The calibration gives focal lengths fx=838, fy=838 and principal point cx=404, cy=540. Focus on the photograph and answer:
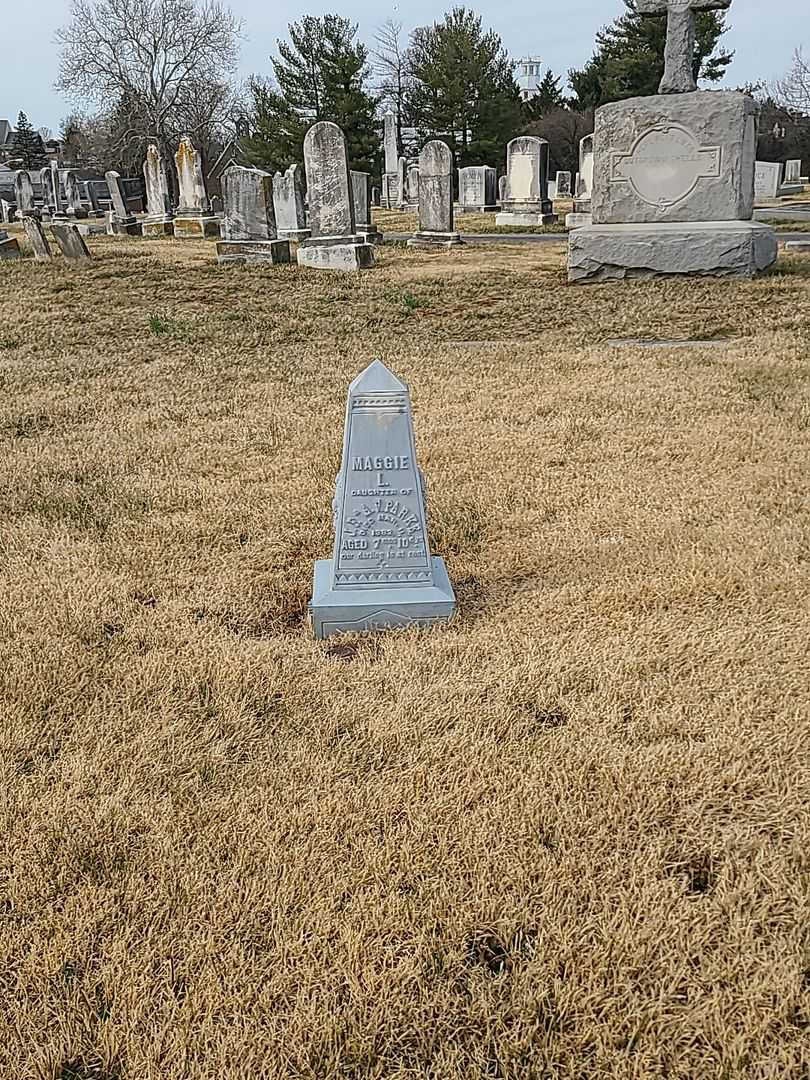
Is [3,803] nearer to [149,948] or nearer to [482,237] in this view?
[149,948]

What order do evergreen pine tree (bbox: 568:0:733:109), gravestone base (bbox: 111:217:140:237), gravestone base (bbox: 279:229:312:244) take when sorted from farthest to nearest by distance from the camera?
evergreen pine tree (bbox: 568:0:733:109)
gravestone base (bbox: 111:217:140:237)
gravestone base (bbox: 279:229:312:244)

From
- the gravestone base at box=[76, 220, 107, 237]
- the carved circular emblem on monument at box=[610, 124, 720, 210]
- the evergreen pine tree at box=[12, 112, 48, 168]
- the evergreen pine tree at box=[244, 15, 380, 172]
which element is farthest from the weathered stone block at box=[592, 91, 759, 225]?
the evergreen pine tree at box=[12, 112, 48, 168]

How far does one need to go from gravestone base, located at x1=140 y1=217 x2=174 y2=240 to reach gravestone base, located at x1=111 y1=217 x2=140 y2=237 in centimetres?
19

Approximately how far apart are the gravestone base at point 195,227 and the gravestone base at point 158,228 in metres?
0.85

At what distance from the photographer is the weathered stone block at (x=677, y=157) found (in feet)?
31.5

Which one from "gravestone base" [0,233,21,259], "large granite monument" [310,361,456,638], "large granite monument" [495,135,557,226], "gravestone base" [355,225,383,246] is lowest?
"large granite monument" [310,361,456,638]

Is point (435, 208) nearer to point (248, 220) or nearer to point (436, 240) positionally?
point (436, 240)

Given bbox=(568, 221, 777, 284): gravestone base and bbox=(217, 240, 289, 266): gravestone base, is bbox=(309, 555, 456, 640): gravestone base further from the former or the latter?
bbox=(217, 240, 289, 266): gravestone base

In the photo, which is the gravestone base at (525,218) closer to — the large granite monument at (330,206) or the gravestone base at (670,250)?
the large granite monument at (330,206)

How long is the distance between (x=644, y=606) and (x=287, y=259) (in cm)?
1247

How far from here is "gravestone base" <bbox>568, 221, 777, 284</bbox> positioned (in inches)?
371

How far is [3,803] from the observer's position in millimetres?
1971

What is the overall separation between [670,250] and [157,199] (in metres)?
16.2

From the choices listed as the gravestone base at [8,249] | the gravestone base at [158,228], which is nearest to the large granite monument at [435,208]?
the gravestone base at [8,249]
